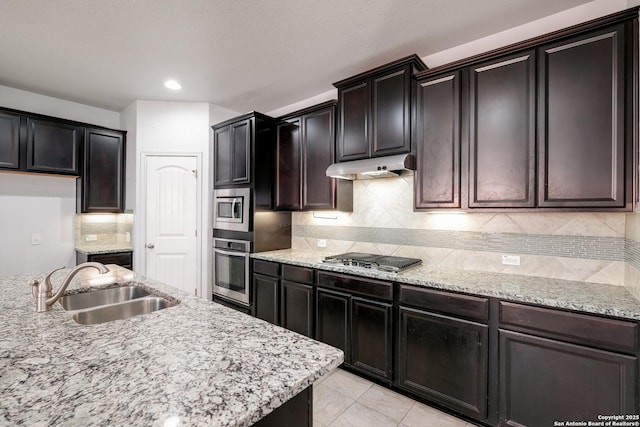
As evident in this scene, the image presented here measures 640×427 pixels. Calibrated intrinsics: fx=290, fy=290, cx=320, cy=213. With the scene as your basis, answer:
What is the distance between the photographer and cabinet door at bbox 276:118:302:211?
10.8 ft

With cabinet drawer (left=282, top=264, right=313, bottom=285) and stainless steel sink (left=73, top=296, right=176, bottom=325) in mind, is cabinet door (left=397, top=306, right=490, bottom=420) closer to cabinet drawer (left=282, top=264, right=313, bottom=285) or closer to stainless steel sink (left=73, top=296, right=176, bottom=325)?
cabinet drawer (left=282, top=264, right=313, bottom=285)

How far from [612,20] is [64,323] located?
10.6ft

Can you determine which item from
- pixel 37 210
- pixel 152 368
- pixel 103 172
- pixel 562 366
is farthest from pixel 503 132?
pixel 37 210

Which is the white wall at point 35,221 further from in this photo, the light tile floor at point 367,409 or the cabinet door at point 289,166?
the light tile floor at point 367,409

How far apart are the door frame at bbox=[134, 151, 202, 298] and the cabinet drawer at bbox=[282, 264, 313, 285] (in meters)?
1.45

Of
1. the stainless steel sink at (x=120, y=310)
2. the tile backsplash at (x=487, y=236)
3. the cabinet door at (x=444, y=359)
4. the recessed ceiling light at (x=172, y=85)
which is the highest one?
the recessed ceiling light at (x=172, y=85)

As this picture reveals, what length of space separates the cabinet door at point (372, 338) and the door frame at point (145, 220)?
2248mm

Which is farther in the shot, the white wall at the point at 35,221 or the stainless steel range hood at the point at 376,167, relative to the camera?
the white wall at the point at 35,221

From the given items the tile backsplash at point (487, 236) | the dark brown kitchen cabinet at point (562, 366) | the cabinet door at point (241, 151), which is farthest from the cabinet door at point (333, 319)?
the cabinet door at point (241, 151)

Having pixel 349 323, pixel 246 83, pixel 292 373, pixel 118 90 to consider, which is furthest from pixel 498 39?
pixel 118 90

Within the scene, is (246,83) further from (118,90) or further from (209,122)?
(118,90)

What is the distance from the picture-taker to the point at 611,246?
193cm

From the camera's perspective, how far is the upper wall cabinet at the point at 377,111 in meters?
2.45

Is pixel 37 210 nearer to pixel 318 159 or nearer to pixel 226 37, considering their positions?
pixel 226 37
